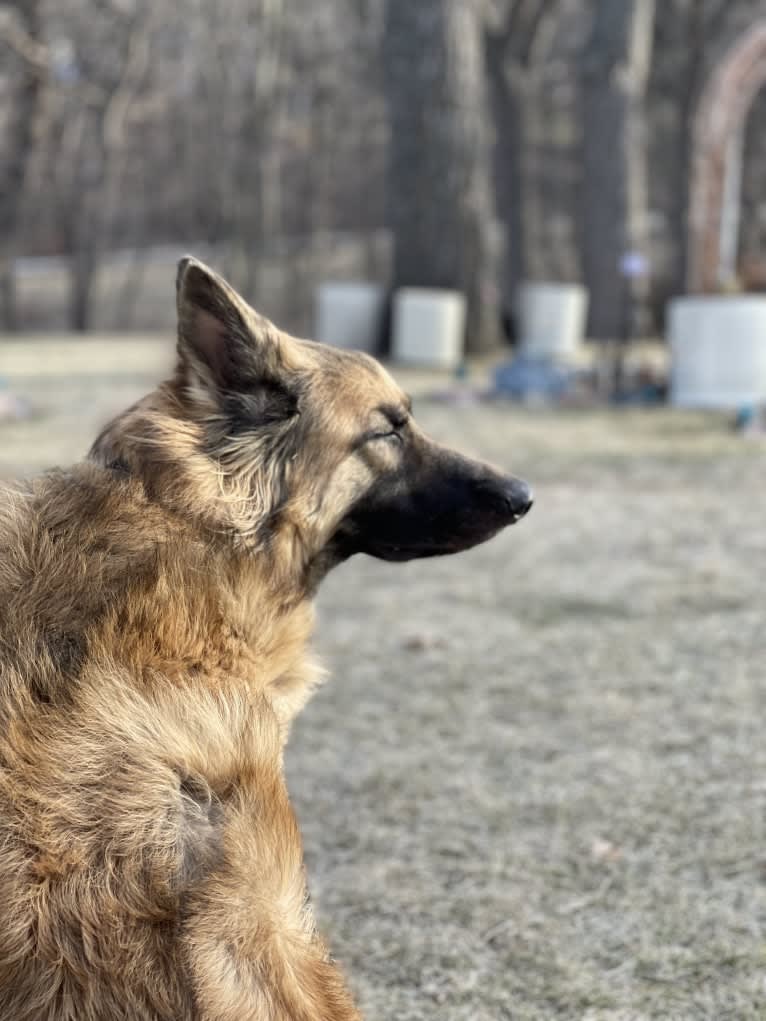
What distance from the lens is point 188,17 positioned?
2306 centimetres

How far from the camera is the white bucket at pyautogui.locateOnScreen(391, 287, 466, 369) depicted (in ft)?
45.1

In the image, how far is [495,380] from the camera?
11.9 m

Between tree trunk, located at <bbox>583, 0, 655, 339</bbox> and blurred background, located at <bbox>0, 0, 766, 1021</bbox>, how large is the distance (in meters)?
0.05

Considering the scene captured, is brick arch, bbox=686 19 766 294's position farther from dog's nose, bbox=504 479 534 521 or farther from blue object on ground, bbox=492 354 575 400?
dog's nose, bbox=504 479 534 521

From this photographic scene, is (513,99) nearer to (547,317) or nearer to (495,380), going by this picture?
(547,317)

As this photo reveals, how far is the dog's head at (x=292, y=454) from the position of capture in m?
2.31

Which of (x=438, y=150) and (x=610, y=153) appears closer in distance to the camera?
(x=610, y=153)

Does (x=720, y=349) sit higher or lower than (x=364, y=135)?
lower

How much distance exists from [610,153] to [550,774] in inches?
436

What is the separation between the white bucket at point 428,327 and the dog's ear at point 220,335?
11.4 metres

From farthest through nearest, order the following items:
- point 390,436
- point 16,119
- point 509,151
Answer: point 509,151
point 16,119
point 390,436

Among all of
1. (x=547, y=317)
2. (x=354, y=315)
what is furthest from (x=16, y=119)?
(x=547, y=317)

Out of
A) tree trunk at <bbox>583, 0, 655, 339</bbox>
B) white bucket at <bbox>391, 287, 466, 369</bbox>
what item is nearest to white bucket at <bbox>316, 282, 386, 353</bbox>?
white bucket at <bbox>391, 287, 466, 369</bbox>

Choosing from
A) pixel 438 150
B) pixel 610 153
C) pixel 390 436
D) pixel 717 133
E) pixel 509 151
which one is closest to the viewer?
pixel 390 436
